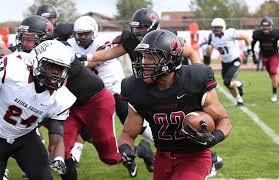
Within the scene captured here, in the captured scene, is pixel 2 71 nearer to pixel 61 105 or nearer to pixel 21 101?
pixel 21 101

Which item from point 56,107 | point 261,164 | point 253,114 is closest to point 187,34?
point 253,114

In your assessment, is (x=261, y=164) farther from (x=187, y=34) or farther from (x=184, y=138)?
(x=187, y=34)

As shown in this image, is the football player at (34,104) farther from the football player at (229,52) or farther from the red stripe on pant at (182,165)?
the football player at (229,52)

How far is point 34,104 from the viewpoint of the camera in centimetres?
408

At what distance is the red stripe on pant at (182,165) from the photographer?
3.78 meters

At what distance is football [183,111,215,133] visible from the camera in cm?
346

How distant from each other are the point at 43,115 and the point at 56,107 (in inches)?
4.4

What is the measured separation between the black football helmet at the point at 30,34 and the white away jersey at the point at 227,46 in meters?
6.45

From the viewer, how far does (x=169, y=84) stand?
12.5 feet

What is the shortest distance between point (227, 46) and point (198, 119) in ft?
25.5

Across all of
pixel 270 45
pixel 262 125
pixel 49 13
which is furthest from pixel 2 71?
pixel 270 45

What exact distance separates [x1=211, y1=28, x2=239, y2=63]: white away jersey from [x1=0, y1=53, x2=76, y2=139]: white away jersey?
7141 mm

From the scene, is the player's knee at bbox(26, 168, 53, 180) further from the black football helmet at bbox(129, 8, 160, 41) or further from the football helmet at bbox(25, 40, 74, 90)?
the black football helmet at bbox(129, 8, 160, 41)

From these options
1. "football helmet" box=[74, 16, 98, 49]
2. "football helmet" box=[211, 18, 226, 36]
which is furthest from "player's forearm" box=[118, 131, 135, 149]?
"football helmet" box=[211, 18, 226, 36]
